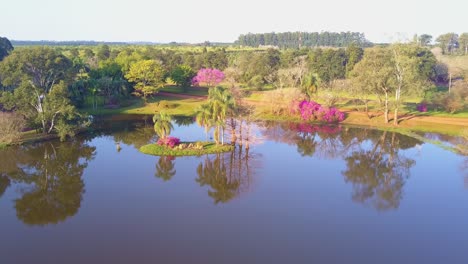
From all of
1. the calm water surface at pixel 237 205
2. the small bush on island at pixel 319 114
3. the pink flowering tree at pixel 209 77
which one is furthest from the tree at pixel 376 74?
the pink flowering tree at pixel 209 77

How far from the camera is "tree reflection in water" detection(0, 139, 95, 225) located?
99.8 ft

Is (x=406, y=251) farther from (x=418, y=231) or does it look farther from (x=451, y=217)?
(x=451, y=217)

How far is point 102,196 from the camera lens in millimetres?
33156

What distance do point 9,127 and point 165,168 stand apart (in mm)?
A: 21716

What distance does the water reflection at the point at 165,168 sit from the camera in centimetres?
3832

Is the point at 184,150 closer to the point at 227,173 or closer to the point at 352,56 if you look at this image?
the point at 227,173

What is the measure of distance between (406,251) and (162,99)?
65004 millimetres

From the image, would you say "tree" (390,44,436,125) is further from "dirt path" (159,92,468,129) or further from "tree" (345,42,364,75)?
"tree" (345,42,364,75)

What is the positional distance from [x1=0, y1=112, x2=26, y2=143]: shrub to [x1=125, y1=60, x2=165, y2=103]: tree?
30.1 meters

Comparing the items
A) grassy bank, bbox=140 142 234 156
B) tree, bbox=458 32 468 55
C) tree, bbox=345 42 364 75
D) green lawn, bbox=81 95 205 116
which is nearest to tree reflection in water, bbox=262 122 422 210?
grassy bank, bbox=140 142 234 156

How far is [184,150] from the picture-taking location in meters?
45.5

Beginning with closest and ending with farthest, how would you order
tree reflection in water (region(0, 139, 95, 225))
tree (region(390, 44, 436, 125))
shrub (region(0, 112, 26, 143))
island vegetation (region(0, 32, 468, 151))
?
1. tree reflection in water (region(0, 139, 95, 225))
2. shrub (region(0, 112, 26, 143))
3. island vegetation (region(0, 32, 468, 151))
4. tree (region(390, 44, 436, 125))

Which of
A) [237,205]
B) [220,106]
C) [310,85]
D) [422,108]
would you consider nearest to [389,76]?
[310,85]

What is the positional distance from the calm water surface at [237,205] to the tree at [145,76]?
28.7 m
